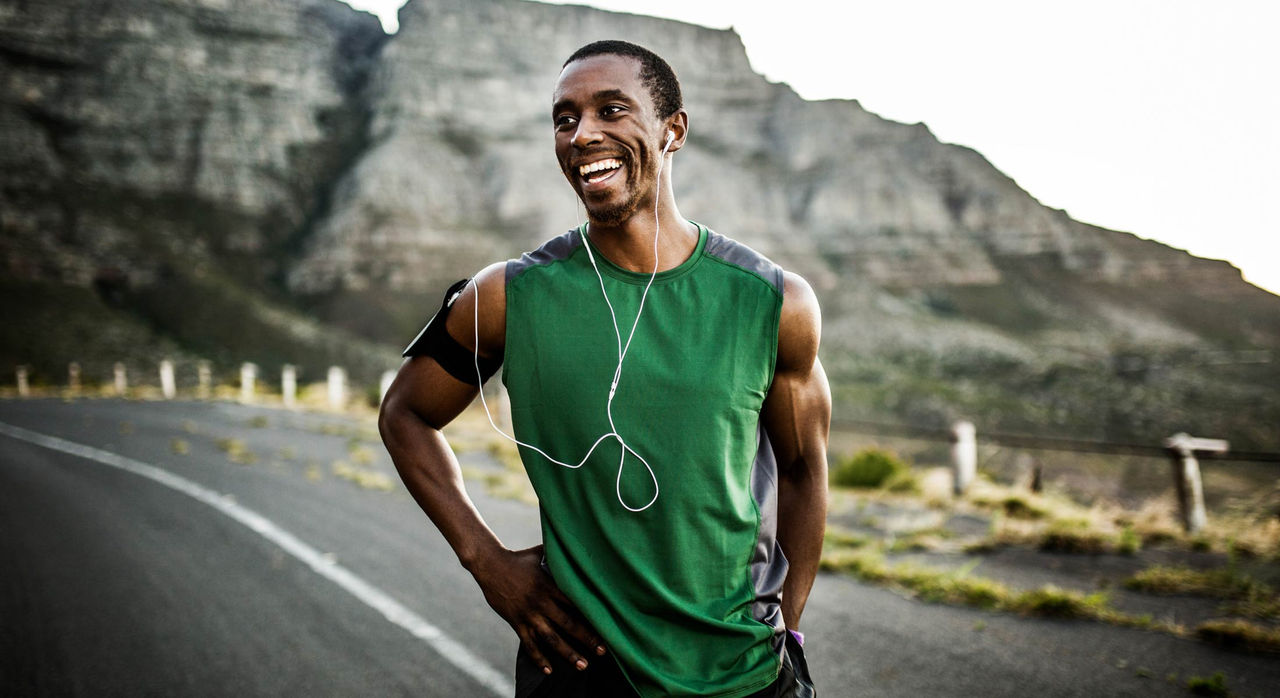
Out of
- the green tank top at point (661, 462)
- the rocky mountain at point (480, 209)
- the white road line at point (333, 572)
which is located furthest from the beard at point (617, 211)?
the rocky mountain at point (480, 209)

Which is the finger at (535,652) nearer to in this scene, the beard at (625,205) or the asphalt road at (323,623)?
the beard at (625,205)

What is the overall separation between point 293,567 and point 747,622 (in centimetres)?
539

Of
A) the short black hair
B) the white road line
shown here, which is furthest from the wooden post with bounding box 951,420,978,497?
the short black hair

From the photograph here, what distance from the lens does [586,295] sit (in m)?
1.67

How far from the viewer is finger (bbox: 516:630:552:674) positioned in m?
1.64

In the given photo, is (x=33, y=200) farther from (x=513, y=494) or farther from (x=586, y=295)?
(x=586, y=295)

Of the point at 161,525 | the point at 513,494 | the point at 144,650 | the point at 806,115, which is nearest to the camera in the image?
the point at 144,650

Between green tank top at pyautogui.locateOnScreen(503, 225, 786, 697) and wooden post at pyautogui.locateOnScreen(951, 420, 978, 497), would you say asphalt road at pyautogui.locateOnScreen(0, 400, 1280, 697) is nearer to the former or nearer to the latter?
green tank top at pyautogui.locateOnScreen(503, 225, 786, 697)

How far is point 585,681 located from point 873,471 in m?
10.2

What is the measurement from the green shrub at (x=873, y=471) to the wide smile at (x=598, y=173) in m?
9.93

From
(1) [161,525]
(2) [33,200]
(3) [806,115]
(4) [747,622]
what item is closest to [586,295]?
(4) [747,622]

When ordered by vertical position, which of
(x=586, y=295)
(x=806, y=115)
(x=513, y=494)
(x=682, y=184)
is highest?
(x=806, y=115)

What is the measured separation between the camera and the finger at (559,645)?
1.59 meters

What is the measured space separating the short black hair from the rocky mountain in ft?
188
